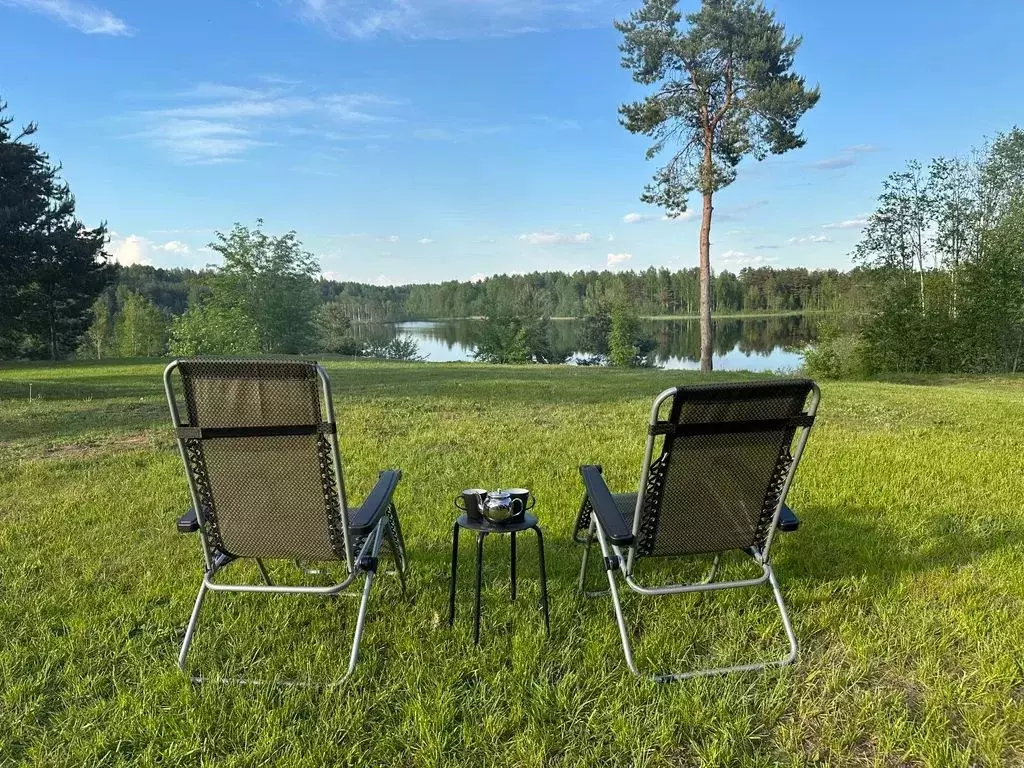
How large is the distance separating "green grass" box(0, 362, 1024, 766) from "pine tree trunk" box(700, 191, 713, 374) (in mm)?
13234

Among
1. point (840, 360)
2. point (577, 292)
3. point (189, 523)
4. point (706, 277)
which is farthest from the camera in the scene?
point (577, 292)

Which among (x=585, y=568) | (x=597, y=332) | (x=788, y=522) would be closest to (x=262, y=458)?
(x=585, y=568)

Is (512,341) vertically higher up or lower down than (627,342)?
higher up

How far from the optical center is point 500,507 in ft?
7.42

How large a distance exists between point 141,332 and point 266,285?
816 inches

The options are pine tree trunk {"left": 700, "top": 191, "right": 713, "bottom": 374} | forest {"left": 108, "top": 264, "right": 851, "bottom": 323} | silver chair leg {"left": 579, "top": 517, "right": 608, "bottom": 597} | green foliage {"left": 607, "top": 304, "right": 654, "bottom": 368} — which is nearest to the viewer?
silver chair leg {"left": 579, "top": 517, "right": 608, "bottom": 597}

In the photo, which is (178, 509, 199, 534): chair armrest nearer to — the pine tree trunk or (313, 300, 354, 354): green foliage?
the pine tree trunk

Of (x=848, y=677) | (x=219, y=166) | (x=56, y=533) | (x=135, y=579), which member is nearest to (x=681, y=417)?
(x=848, y=677)

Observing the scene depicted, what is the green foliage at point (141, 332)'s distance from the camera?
48.2 metres

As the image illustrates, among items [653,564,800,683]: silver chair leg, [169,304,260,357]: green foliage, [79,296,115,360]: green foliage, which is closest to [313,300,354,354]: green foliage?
[169,304,260,357]: green foliage

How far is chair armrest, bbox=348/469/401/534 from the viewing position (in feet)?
7.38

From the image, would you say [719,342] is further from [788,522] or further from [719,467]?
[719,467]

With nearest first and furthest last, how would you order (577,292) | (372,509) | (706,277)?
(372,509), (706,277), (577,292)

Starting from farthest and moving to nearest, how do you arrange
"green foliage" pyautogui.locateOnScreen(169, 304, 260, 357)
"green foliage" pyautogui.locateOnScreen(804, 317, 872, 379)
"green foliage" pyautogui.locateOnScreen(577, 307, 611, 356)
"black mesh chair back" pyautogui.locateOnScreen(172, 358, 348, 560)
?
"green foliage" pyautogui.locateOnScreen(577, 307, 611, 356), "green foliage" pyautogui.locateOnScreen(169, 304, 260, 357), "green foliage" pyautogui.locateOnScreen(804, 317, 872, 379), "black mesh chair back" pyautogui.locateOnScreen(172, 358, 348, 560)
